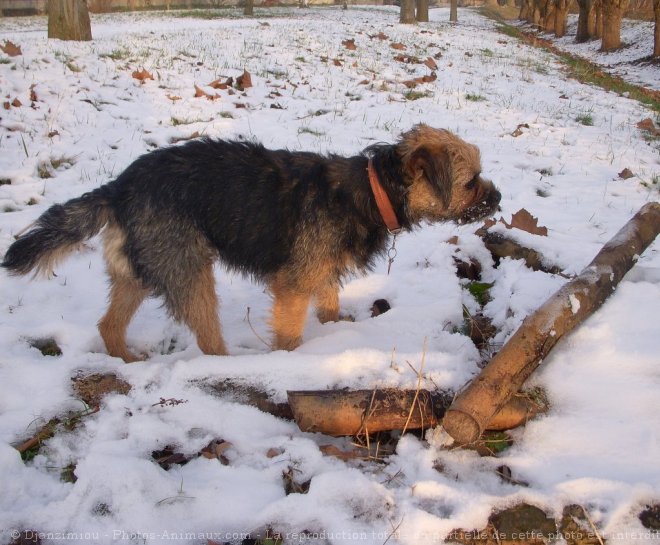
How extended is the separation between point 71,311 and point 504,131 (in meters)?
7.58

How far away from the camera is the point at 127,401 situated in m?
3.00

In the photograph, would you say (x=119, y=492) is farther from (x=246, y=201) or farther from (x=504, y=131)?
(x=504, y=131)

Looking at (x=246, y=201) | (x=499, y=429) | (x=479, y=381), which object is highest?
(x=246, y=201)

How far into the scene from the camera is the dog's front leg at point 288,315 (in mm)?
3771

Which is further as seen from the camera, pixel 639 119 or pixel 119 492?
pixel 639 119

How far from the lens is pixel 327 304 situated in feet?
13.9

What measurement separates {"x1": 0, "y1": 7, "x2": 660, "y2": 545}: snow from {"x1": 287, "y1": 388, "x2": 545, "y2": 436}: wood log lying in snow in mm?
85

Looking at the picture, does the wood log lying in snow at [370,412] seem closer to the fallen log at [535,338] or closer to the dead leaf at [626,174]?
the fallen log at [535,338]

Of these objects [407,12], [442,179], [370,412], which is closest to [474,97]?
[442,179]

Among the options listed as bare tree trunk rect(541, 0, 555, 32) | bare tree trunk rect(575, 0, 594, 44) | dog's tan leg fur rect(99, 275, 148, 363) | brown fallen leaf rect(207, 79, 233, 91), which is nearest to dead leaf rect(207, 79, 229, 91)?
brown fallen leaf rect(207, 79, 233, 91)

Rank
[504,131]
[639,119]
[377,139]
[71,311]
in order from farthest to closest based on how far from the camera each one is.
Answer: [639,119] < [504,131] < [377,139] < [71,311]

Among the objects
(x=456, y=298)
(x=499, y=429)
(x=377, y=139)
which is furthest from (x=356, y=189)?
(x=377, y=139)

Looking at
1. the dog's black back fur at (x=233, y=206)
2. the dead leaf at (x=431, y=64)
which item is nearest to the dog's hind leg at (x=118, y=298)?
the dog's black back fur at (x=233, y=206)

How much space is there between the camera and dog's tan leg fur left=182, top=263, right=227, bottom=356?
3.62 meters
